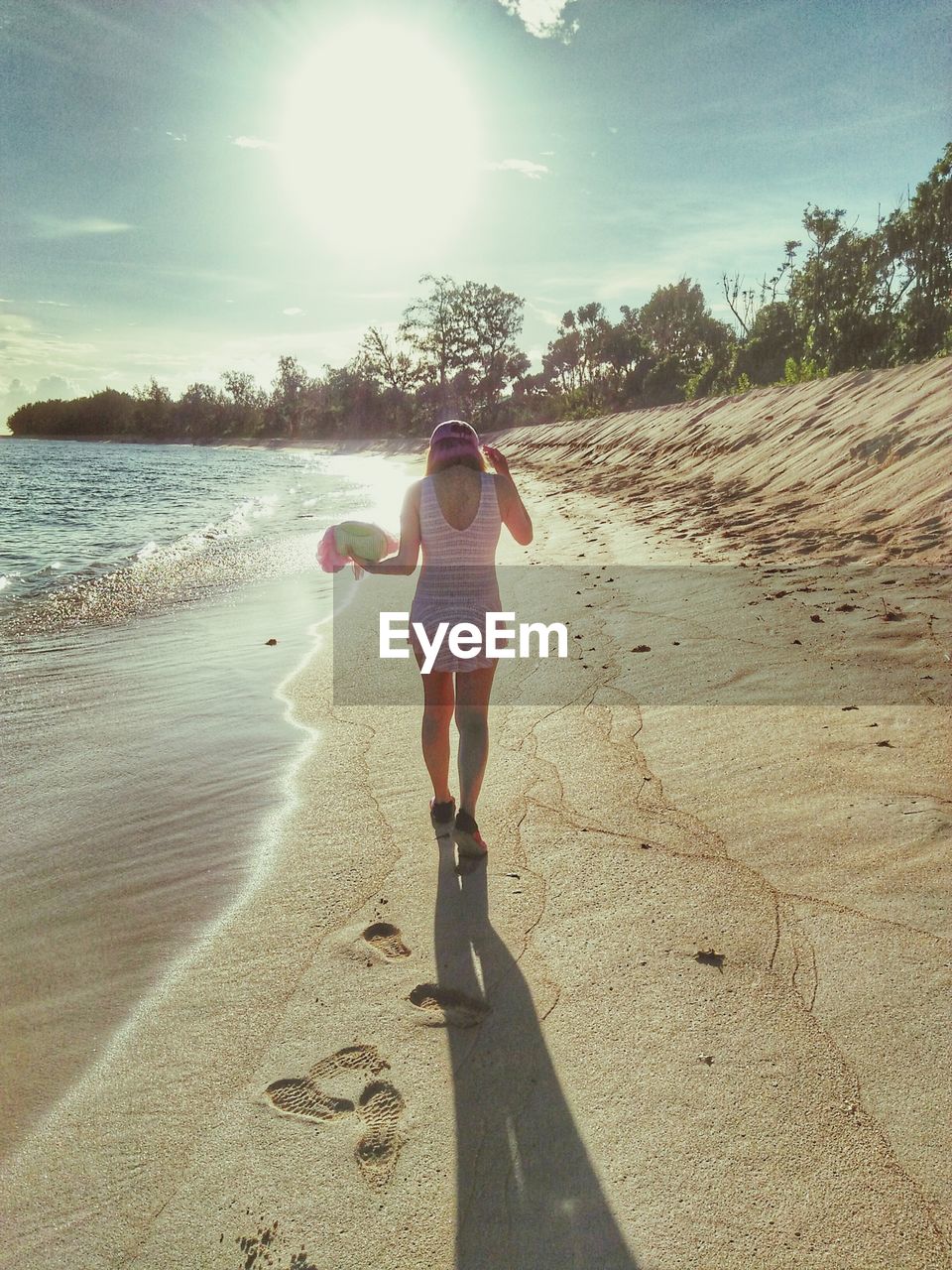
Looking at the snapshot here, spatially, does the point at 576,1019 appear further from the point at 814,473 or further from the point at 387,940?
the point at 814,473

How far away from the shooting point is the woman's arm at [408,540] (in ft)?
10.3

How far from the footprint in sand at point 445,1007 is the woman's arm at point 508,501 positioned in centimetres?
172

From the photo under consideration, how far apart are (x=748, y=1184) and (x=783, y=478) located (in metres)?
9.52

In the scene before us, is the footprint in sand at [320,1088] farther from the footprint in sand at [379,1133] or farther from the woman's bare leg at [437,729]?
the woman's bare leg at [437,729]

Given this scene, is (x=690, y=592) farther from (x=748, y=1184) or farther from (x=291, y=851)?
(x=748, y=1184)

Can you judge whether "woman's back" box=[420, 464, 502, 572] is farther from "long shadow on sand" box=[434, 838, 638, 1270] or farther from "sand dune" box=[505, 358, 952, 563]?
"sand dune" box=[505, 358, 952, 563]

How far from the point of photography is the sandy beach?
168cm

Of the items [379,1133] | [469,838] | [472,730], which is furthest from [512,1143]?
[472,730]

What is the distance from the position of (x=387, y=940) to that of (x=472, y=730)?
35.4 inches

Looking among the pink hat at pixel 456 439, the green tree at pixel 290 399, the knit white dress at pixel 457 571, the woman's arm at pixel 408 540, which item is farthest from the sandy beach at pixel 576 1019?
the green tree at pixel 290 399

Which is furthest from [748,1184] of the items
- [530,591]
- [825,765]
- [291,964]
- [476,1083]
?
[530,591]

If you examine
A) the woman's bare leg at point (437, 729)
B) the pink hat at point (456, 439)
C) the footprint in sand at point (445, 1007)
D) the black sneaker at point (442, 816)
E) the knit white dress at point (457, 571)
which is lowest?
the footprint in sand at point (445, 1007)

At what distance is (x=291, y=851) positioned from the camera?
3250mm

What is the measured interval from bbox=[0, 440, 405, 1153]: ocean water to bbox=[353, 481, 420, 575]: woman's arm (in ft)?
4.49
